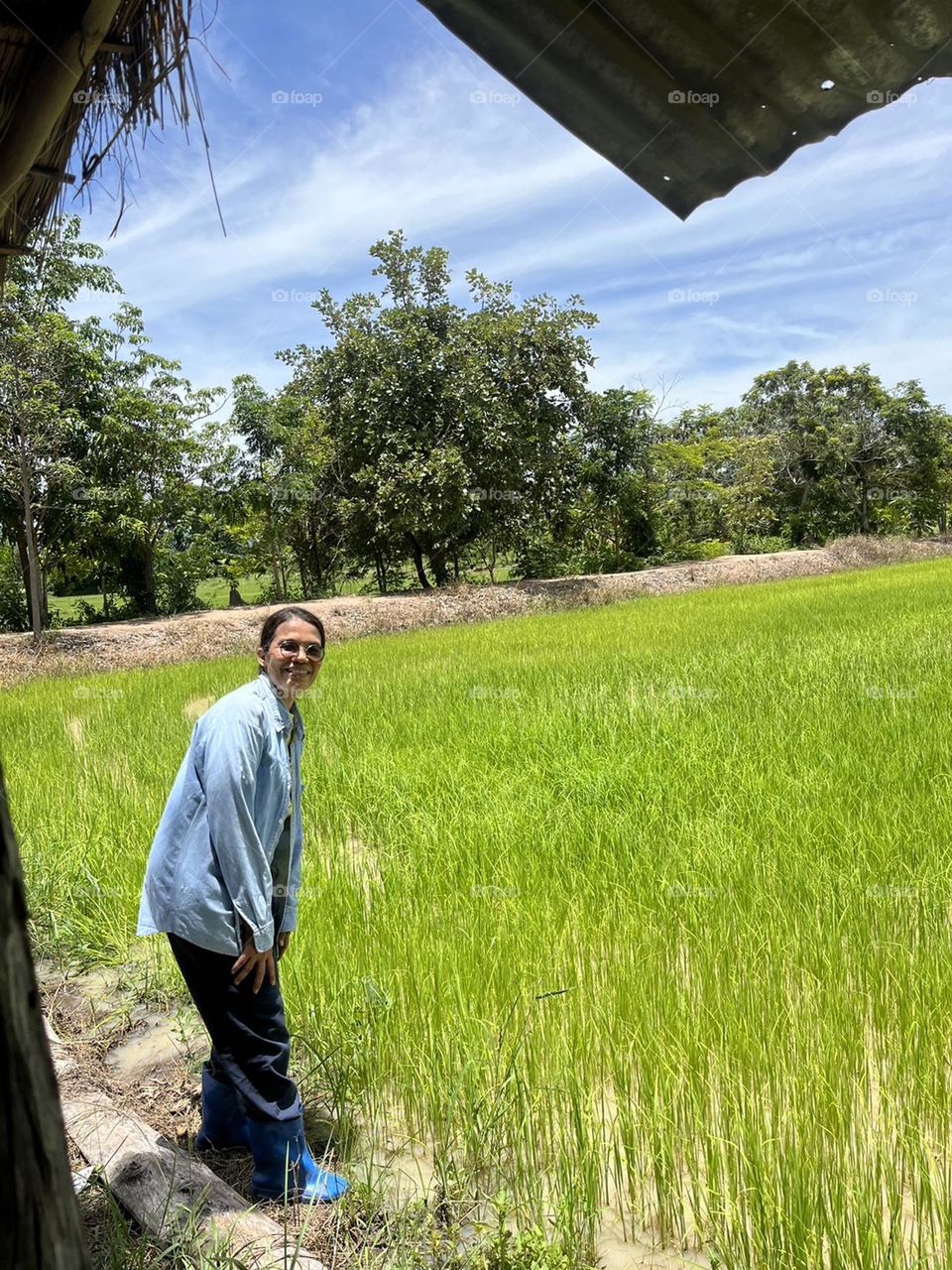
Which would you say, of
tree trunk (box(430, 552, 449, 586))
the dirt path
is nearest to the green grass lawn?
tree trunk (box(430, 552, 449, 586))

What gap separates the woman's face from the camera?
198cm

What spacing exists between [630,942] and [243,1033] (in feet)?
3.87

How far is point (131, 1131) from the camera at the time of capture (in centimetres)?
194

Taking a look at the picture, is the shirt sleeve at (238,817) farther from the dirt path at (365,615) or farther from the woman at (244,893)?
the dirt path at (365,615)

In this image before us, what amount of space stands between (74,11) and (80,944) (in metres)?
2.92

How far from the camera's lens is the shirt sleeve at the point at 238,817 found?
181cm

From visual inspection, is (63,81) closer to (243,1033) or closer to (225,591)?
(243,1033)

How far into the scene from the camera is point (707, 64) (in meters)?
1.53

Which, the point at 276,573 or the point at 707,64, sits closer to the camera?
the point at 707,64

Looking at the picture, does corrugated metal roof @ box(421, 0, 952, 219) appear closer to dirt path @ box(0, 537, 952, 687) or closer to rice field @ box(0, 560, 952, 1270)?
rice field @ box(0, 560, 952, 1270)

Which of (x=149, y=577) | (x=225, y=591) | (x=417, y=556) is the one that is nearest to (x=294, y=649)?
(x=149, y=577)

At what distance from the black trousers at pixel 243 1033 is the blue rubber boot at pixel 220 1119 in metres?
0.18

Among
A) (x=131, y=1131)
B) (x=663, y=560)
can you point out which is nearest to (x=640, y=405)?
(x=663, y=560)

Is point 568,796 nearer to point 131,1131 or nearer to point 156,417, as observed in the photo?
point 131,1131
